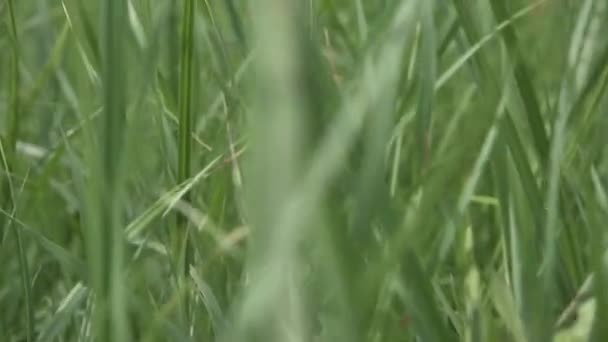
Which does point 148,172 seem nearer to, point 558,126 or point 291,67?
point 558,126

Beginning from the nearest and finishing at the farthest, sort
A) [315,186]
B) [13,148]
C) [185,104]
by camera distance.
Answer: [315,186], [185,104], [13,148]

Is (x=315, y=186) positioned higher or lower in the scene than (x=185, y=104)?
higher

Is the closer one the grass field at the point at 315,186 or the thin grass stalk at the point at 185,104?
the grass field at the point at 315,186

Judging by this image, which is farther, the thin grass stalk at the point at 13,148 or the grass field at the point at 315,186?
the thin grass stalk at the point at 13,148

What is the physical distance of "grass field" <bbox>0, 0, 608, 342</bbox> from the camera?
19 cm

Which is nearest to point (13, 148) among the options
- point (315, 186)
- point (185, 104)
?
point (185, 104)

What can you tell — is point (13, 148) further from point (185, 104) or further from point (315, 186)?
point (315, 186)

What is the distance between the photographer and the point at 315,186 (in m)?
0.20

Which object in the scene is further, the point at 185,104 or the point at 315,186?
the point at 185,104

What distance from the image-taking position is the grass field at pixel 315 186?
19 centimetres

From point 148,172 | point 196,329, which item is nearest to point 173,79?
point 148,172

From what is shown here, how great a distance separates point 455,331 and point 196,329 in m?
0.14

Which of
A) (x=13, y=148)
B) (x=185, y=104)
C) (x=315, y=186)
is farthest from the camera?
(x=13, y=148)

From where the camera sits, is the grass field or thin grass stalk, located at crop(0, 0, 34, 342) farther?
thin grass stalk, located at crop(0, 0, 34, 342)
